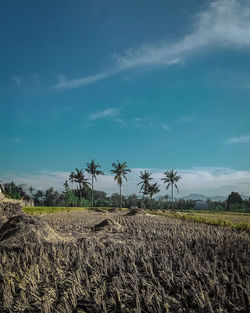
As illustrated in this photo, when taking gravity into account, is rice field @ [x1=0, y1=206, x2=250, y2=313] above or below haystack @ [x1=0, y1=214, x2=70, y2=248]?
below

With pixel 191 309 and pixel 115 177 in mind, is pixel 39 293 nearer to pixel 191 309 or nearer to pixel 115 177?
pixel 191 309

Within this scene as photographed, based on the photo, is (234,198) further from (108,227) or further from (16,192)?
(108,227)

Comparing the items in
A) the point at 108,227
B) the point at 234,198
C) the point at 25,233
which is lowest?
the point at 234,198

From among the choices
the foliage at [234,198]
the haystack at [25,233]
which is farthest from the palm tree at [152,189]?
the haystack at [25,233]

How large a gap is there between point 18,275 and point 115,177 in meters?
48.6

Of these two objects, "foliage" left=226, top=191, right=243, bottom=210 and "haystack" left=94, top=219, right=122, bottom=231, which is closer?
"haystack" left=94, top=219, right=122, bottom=231

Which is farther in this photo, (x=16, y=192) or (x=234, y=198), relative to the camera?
(x=234, y=198)

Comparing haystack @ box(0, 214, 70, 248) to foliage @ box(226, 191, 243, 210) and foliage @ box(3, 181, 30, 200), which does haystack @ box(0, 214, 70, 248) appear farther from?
foliage @ box(226, 191, 243, 210)

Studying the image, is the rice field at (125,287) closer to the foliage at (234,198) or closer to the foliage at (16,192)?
the foliage at (16,192)

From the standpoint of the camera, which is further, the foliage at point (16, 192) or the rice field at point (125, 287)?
the foliage at point (16, 192)

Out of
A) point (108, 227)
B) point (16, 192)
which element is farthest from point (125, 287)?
point (16, 192)

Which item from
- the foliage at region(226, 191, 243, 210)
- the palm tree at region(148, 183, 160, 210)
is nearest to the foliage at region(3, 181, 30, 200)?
the palm tree at region(148, 183, 160, 210)

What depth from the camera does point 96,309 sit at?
135 inches

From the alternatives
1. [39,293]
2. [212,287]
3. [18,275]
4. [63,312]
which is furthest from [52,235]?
[212,287]
